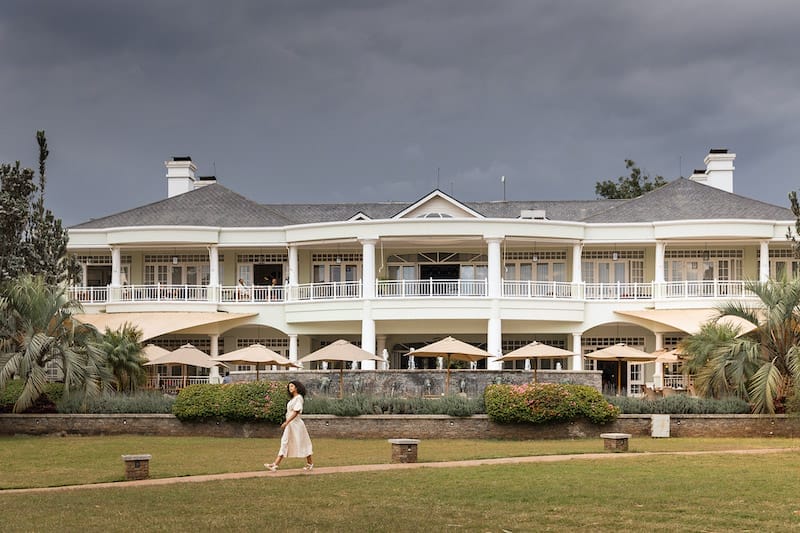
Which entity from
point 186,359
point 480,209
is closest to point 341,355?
point 186,359

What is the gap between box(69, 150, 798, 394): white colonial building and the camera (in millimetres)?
39594

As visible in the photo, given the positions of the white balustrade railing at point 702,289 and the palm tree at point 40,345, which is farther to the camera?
the white balustrade railing at point 702,289

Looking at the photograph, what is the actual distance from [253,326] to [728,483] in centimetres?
2835

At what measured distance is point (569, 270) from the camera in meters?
43.0

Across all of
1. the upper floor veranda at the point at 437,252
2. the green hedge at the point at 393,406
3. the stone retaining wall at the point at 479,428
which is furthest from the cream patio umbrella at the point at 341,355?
the upper floor veranda at the point at 437,252

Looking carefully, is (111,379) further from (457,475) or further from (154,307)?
(457,475)

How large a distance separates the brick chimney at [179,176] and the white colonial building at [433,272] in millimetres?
4955

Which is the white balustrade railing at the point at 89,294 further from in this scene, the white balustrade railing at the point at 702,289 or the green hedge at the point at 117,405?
the white balustrade railing at the point at 702,289

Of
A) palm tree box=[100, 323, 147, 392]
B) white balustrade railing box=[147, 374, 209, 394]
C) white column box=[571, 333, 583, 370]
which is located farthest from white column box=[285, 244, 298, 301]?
white column box=[571, 333, 583, 370]

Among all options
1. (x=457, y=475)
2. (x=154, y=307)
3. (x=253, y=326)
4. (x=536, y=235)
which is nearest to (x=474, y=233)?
(x=536, y=235)

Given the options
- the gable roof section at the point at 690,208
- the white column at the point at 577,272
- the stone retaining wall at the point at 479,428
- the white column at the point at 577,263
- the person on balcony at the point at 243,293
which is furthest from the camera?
the person on balcony at the point at 243,293

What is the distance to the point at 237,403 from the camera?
89.4 ft

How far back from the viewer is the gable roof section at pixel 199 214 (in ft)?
144

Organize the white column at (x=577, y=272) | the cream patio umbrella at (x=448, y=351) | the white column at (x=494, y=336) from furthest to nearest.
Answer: the white column at (x=577, y=272) < the white column at (x=494, y=336) < the cream patio umbrella at (x=448, y=351)
